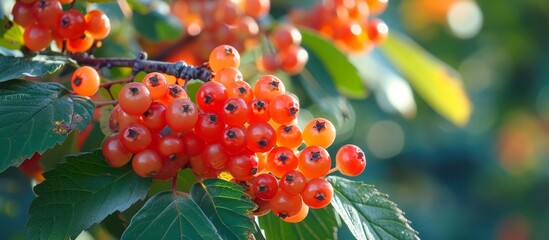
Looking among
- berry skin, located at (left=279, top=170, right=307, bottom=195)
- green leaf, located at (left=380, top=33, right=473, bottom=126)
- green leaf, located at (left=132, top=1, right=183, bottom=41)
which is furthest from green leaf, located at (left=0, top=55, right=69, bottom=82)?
green leaf, located at (left=380, top=33, right=473, bottom=126)

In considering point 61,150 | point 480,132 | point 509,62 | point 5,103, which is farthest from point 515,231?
point 5,103

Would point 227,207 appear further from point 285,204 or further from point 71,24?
point 71,24

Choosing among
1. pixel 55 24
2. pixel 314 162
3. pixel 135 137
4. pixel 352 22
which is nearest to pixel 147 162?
pixel 135 137

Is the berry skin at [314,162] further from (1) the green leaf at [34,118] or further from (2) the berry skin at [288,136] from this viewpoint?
(1) the green leaf at [34,118]

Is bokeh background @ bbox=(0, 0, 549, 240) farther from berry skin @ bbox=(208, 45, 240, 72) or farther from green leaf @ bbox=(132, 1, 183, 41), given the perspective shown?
berry skin @ bbox=(208, 45, 240, 72)

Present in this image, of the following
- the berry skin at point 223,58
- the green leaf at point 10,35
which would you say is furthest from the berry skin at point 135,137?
the green leaf at point 10,35
